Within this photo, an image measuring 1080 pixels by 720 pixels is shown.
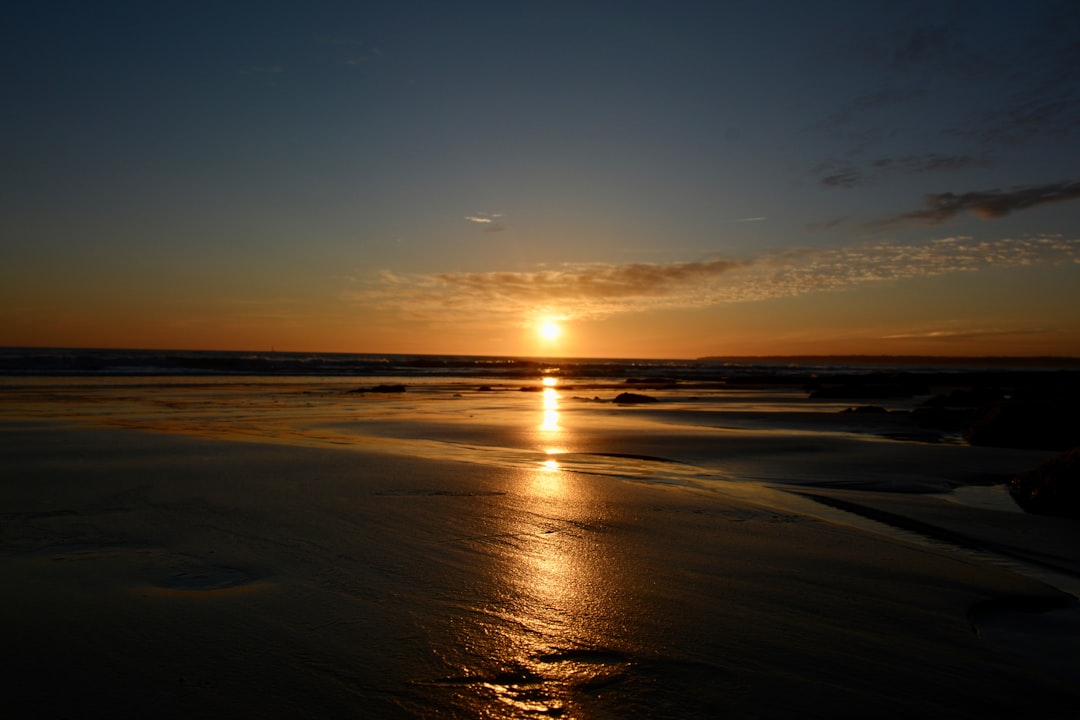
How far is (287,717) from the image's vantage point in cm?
263

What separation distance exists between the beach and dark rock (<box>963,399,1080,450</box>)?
340cm

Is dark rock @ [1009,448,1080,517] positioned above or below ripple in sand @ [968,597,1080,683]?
above

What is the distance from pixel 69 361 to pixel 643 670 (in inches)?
2150

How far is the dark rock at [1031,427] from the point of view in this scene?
11.7 meters

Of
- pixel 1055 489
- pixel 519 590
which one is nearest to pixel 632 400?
pixel 1055 489

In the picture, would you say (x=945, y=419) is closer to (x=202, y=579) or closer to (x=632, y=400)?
(x=632, y=400)

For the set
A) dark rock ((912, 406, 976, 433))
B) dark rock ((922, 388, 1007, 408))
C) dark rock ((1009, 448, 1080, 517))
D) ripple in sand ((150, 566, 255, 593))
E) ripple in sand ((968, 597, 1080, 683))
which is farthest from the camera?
dark rock ((922, 388, 1007, 408))

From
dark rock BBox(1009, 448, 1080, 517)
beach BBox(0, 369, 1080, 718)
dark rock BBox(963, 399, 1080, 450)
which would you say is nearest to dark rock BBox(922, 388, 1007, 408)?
dark rock BBox(963, 399, 1080, 450)

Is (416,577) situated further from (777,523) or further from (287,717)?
(777,523)

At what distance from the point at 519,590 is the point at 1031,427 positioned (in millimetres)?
11847

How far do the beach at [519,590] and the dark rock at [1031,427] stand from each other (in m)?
3.40

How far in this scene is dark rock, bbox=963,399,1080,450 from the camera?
38.3 feet

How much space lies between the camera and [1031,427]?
39.6 feet

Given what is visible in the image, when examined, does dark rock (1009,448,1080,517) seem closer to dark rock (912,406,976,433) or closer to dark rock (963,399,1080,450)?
dark rock (963,399,1080,450)
